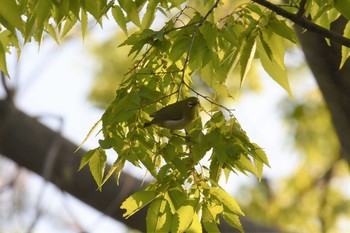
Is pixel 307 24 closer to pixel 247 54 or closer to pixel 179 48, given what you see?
pixel 247 54

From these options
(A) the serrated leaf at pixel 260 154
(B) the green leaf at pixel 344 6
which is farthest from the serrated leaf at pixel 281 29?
(A) the serrated leaf at pixel 260 154

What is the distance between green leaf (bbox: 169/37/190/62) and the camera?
1307mm

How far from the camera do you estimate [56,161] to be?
9.63 feet

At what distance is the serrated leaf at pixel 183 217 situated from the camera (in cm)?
116

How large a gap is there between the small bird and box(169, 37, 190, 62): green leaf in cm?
12

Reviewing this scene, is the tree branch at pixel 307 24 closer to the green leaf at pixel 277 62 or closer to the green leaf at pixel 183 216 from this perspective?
the green leaf at pixel 277 62

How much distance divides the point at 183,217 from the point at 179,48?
12.6 inches

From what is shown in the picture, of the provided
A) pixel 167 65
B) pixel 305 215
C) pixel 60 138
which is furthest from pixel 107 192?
pixel 305 215

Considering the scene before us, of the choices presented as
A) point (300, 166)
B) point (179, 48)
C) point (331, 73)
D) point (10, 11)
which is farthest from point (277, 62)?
point (300, 166)

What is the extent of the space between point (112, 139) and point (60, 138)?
5.77ft

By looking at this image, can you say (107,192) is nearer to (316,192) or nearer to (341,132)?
(341,132)

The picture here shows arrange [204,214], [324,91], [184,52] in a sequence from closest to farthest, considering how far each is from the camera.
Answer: [204,214], [184,52], [324,91]

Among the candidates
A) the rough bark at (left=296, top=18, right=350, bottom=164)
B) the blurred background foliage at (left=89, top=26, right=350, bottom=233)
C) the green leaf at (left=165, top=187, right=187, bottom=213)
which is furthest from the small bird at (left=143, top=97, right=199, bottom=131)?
A: the blurred background foliage at (left=89, top=26, right=350, bottom=233)

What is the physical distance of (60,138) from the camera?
2.93 m
